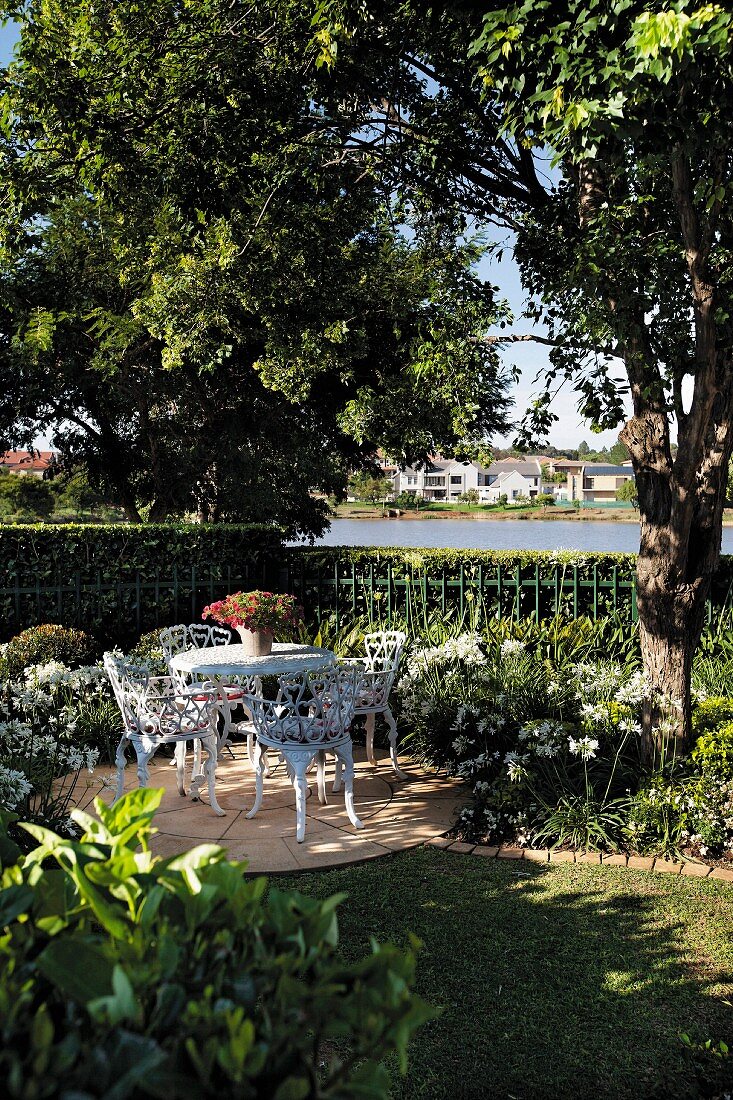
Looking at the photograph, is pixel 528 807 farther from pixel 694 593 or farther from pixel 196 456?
pixel 196 456

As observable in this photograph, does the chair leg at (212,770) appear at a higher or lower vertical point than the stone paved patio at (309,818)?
higher

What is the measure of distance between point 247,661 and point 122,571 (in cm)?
319

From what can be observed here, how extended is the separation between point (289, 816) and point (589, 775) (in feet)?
6.38

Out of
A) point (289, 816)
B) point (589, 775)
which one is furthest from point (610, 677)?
point (289, 816)

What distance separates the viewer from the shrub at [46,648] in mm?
7035

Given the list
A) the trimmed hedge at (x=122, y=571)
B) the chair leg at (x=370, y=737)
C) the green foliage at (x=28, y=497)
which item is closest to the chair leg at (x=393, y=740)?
the chair leg at (x=370, y=737)

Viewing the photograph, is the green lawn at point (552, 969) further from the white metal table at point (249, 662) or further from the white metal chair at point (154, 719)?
the white metal table at point (249, 662)

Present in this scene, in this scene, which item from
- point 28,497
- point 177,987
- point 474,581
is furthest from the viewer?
point 28,497

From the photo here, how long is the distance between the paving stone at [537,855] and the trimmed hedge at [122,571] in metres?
4.94

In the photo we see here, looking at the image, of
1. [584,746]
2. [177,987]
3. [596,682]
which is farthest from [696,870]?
[177,987]

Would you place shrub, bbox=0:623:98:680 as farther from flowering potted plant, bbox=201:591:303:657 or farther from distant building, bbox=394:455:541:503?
distant building, bbox=394:455:541:503

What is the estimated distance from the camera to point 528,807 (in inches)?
194

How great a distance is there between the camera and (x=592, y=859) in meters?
4.52

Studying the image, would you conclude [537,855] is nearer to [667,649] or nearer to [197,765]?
[667,649]
